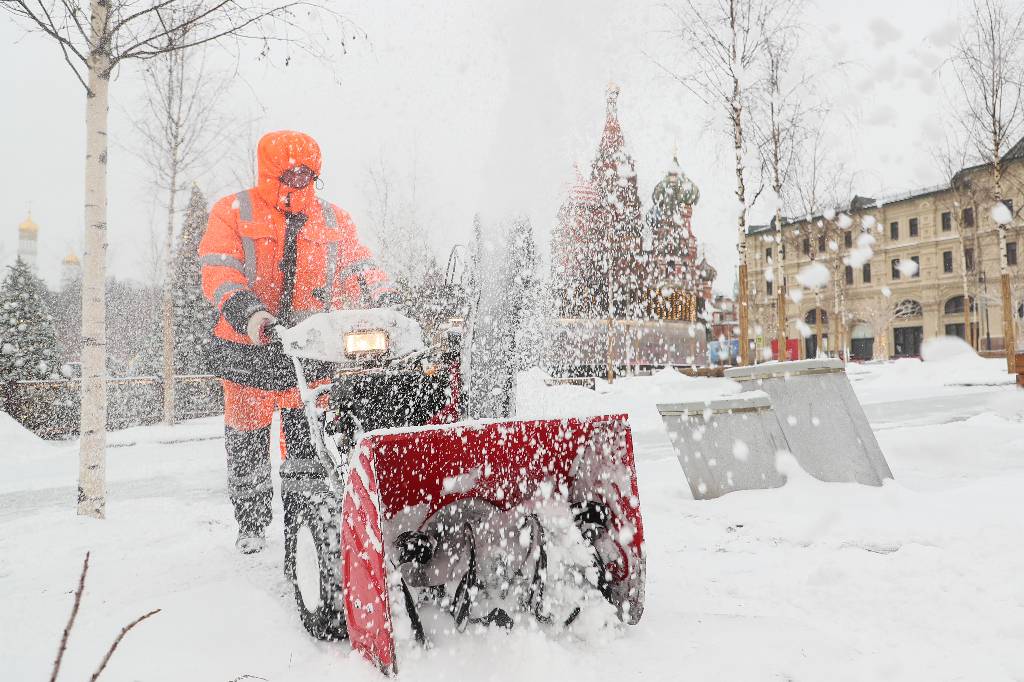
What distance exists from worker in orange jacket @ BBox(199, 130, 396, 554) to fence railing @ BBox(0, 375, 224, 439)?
772 cm

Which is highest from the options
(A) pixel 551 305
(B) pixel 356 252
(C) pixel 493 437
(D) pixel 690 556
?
(A) pixel 551 305

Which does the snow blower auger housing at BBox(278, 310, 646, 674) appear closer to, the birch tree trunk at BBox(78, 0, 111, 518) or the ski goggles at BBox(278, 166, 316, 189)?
the ski goggles at BBox(278, 166, 316, 189)

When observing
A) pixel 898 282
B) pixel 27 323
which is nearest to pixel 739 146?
pixel 27 323

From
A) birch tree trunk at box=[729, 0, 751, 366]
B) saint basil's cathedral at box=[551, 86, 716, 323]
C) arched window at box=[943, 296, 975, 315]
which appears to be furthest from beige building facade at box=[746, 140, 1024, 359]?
birch tree trunk at box=[729, 0, 751, 366]

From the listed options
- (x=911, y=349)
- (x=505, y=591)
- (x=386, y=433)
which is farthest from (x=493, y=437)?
(x=911, y=349)

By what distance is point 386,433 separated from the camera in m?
1.91

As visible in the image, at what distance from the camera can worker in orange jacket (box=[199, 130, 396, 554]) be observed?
2844 millimetres

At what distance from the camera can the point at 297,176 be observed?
2863 millimetres

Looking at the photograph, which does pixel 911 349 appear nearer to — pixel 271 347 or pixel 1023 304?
pixel 1023 304

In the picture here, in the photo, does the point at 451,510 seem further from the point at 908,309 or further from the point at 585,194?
the point at 908,309

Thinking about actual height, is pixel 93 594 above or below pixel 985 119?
below

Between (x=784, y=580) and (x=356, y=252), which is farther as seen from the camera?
(x=356, y=252)

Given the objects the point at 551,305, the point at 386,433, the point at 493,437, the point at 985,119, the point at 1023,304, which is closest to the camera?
the point at 386,433

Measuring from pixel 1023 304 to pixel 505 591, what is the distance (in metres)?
35.4
